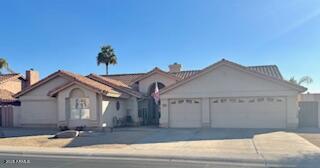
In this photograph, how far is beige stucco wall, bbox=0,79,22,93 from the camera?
114 feet

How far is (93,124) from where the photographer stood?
2469 centimetres

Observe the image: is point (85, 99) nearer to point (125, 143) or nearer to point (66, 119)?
point (66, 119)

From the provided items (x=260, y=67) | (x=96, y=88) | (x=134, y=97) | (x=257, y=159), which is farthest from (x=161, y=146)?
(x=260, y=67)

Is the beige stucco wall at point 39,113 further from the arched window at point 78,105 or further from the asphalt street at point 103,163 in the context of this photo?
the asphalt street at point 103,163

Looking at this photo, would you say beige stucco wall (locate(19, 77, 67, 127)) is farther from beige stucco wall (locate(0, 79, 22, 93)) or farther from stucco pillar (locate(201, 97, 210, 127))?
stucco pillar (locate(201, 97, 210, 127))

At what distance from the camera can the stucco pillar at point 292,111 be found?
23375 mm

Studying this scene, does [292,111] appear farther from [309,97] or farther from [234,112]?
[234,112]

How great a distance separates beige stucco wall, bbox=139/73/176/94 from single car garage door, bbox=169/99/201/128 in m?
5.49

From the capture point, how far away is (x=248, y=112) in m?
24.5

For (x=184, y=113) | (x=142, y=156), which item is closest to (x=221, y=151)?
(x=142, y=156)

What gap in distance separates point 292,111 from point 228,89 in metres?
4.65

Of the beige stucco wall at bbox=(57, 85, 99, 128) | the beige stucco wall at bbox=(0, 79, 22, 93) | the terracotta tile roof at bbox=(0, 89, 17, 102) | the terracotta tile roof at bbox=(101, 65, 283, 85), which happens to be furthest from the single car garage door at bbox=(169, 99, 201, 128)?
→ the beige stucco wall at bbox=(0, 79, 22, 93)

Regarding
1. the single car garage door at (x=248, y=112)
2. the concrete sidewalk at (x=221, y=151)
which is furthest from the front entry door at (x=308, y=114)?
the concrete sidewalk at (x=221, y=151)

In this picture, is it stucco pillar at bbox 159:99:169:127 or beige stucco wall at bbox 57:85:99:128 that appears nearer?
beige stucco wall at bbox 57:85:99:128
